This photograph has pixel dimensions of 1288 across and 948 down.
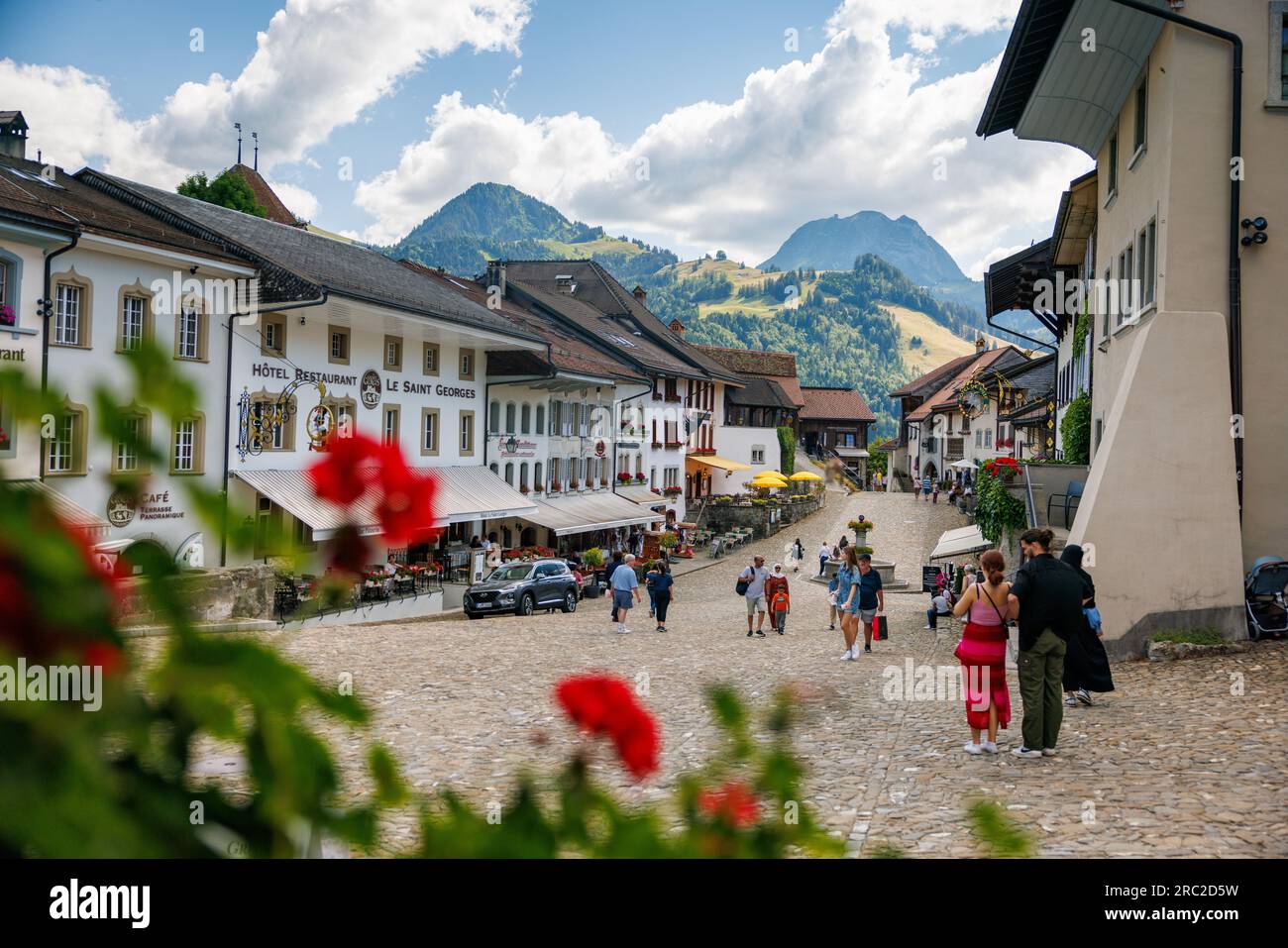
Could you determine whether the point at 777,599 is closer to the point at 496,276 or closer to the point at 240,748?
the point at 240,748

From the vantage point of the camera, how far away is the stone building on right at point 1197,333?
47.6 ft

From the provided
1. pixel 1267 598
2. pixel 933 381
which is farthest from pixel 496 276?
pixel 933 381

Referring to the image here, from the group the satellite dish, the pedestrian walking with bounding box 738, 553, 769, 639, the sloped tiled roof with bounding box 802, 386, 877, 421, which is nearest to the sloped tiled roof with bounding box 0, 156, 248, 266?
the pedestrian walking with bounding box 738, 553, 769, 639

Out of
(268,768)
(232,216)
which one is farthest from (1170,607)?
(232,216)

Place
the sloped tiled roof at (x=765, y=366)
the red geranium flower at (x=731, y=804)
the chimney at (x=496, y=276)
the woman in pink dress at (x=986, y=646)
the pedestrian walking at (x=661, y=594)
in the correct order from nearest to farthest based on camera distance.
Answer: the red geranium flower at (x=731, y=804) < the woman in pink dress at (x=986, y=646) < the pedestrian walking at (x=661, y=594) < the chimney at (x=496, y=276) < the sloped tiled roof at (x=765, y=366)

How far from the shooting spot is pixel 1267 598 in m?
14.6

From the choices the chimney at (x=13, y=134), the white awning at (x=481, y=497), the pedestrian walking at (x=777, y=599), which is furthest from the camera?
the white awning at (x=481, y=497)

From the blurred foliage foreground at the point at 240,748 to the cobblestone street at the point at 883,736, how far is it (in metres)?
0.04

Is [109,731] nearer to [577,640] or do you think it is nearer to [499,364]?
[577,640]

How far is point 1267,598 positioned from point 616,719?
1567 centimetres

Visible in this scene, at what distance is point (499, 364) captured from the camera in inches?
1567

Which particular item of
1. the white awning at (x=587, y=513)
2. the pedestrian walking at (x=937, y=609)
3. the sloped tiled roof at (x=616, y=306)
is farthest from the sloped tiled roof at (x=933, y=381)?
the pedestrian walking at (x=937, y=609)

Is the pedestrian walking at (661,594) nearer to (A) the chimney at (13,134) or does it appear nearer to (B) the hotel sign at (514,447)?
(B) the hotel sign at (514,447)
